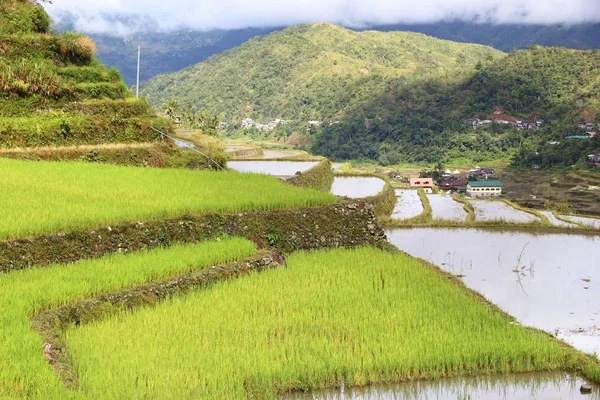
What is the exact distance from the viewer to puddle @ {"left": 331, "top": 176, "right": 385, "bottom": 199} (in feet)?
63.9

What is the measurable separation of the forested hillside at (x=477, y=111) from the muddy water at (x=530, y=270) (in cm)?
3860

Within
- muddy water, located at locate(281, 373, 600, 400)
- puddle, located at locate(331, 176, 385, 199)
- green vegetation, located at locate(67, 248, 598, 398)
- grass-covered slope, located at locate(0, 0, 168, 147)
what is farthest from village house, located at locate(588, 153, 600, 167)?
muddy water, located at locate(281, 373, 600, 400)

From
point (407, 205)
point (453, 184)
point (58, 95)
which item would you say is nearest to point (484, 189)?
point (453, 184)

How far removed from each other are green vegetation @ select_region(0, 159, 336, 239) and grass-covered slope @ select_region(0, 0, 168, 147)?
6.59 feet

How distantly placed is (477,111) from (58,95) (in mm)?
51960

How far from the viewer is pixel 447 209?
60.7ft

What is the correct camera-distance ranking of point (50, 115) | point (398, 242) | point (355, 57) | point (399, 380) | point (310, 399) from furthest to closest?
point (355, 57) < point (50, 115) < point (398, 242) < point (399, 380) < point (310, 399)

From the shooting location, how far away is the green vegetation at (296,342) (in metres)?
4.76

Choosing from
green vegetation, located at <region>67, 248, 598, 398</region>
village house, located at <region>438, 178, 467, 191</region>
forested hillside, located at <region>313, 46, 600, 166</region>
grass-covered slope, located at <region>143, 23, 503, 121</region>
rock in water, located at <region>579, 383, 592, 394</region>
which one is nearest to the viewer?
green vegetation, located at <region>67, 248, 598, 398</region>

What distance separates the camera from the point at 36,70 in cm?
1479

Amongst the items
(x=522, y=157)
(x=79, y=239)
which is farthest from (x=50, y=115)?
(x=522, y=157)

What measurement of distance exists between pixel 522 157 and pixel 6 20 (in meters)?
37.9

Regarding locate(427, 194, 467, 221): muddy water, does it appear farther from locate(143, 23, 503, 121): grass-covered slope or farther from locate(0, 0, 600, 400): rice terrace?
locate(143, 23, 503, 121): grass-covered slope

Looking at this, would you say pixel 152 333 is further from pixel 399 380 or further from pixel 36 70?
pixel 36 70
